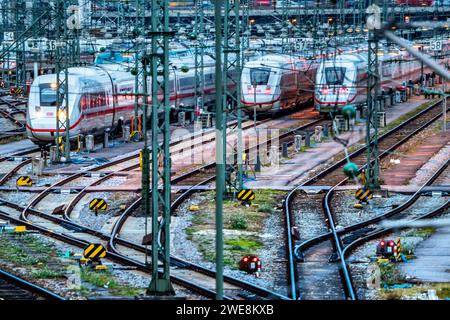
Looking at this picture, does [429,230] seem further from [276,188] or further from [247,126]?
[247,126]

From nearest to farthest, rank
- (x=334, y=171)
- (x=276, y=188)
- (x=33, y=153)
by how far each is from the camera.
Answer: (x=276, y=188)
(x=334, y=171)
(x=33, y=153)

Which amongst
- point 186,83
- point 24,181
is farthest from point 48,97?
point 186,83

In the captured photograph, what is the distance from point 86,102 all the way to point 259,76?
11.9m

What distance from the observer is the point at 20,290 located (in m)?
22.5

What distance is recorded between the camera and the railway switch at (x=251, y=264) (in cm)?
2422

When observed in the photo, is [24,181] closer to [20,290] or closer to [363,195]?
[363,195]

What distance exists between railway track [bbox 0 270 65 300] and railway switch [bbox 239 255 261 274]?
4113 mm

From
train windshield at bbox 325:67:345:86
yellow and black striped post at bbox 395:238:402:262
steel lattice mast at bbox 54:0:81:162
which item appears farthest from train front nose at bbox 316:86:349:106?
yellow and black striped post at bbox 395:238:402:262

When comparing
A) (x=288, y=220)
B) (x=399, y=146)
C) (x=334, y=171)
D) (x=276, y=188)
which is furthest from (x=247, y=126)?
(x=288, y=220)

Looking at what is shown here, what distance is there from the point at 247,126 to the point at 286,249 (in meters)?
29.4

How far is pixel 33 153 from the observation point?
154 ft

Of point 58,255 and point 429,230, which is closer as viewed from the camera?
point 58,255

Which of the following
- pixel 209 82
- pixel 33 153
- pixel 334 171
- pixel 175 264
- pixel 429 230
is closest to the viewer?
pixel 175 264

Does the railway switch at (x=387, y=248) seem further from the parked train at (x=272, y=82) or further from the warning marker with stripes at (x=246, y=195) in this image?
the parked train at (x=272, y=82)
